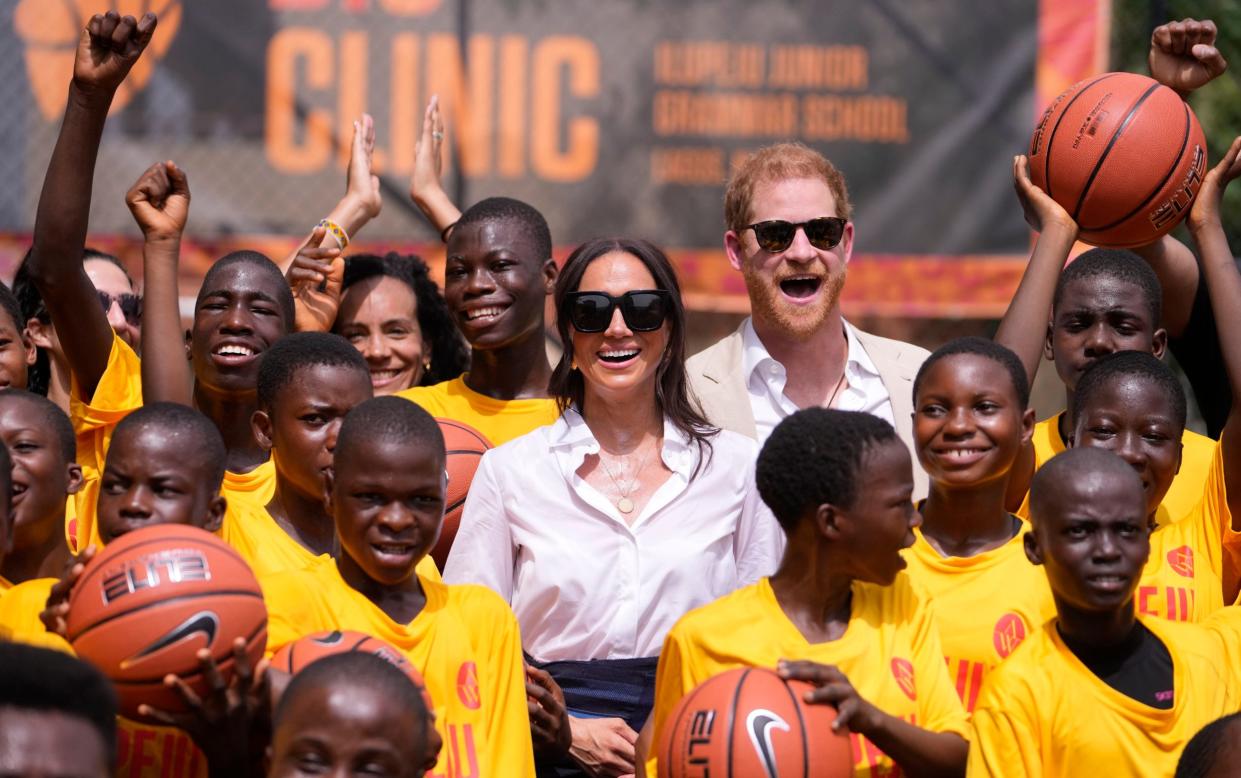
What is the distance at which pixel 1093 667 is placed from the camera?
4.21m

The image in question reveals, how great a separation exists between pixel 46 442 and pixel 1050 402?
22.3 ft

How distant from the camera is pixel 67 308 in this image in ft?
17.9

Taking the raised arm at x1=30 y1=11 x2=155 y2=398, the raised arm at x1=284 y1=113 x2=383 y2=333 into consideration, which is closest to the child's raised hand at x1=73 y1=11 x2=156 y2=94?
the raised arm at x1=30 y1=11 x2=155 y2=398

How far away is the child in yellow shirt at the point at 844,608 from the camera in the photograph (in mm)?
4098

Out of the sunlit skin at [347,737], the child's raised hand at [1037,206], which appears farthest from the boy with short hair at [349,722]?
the child's raised hand at [1037,206]

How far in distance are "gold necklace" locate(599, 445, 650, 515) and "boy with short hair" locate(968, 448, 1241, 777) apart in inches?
48.4

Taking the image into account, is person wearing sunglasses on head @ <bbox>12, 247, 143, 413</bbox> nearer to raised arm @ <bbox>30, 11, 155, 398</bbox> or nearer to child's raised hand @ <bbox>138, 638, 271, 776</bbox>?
raised arm @ <bbox>30, 11, 155, 398</bbox>

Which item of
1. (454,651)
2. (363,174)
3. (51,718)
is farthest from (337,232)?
(51,718)

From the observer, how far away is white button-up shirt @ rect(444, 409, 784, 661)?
480 centimetres

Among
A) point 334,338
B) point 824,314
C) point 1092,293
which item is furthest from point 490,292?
point 1092,293

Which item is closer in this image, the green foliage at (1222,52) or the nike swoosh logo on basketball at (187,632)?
the nike swoosh logo on basketball at (187,632)

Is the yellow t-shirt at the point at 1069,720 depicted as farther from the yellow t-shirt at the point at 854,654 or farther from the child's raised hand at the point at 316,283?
the child's raised hand at the point at 316,283

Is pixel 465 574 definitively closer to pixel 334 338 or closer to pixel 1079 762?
pixel 334 338

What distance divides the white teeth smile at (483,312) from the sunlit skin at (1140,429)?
6.90 ft
